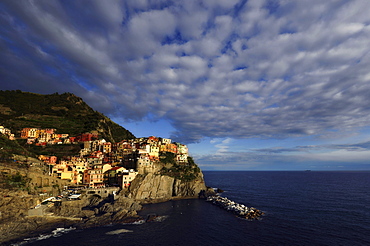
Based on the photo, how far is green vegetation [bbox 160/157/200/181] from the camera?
370ft

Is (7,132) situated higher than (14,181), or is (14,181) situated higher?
(7,132)

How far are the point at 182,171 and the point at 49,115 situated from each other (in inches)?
4801

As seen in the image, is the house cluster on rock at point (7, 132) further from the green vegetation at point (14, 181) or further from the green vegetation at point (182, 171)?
the green vegetation at point (182, 171)

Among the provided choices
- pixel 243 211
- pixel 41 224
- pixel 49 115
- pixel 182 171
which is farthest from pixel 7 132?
pixel 243 211

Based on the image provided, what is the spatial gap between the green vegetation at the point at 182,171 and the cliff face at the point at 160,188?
2.74m

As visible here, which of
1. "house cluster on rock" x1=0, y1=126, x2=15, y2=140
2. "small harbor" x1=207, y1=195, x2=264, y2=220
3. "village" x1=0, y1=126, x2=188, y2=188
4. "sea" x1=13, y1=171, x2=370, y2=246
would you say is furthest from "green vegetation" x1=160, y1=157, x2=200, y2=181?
"house cluster on rock" x1=0, y1=126, x2=15, y2=140

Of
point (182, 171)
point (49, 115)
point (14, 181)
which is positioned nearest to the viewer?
point (14, 181)

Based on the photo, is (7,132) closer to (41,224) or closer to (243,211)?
(41,224)

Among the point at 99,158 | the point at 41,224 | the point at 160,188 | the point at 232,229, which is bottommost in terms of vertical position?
the point at 232,229

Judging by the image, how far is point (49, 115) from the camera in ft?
524

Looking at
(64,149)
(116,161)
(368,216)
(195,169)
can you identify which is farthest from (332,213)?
(64,149)

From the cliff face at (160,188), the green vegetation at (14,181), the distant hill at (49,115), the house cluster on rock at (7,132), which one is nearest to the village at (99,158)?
the house cluster on rock at (7,132)

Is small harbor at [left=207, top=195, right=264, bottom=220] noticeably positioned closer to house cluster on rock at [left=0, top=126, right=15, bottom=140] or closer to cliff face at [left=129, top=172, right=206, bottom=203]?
cliff face at [left=129, top=172, right=206, bottom=203]

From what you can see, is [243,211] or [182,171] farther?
[182,171]
